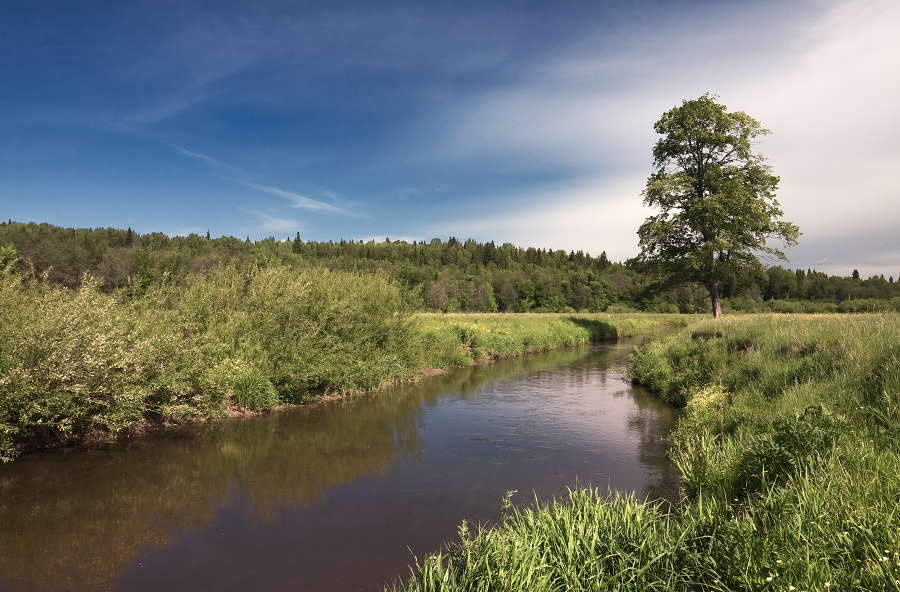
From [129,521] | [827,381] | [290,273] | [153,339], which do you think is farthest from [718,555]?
[290,273]

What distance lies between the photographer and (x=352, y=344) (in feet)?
63.3

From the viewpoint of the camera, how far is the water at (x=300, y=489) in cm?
689

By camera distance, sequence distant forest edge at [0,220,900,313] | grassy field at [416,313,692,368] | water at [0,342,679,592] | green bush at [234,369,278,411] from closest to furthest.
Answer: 1. water at [0,342,679,592]
2. green bush at [234,369,278,411]
3. grassy field at [416,313,692,368]
4. distant forest edge at [0,220,900,313]

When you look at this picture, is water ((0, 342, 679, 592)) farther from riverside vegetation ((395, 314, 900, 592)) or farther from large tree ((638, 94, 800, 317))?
large tree ((638, 94, 800, 317))

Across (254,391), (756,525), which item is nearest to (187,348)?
(254,391)

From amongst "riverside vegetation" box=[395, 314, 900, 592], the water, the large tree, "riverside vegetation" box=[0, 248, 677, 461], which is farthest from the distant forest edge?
"riverside vegetation" box=[395, 314, 900, 592]

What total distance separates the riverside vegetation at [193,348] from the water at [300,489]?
1.02 m

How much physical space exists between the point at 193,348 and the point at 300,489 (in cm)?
548

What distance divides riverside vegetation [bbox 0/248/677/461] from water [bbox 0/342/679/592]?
102 cm

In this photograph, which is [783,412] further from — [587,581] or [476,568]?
[476,568]

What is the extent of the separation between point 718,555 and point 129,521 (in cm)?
892

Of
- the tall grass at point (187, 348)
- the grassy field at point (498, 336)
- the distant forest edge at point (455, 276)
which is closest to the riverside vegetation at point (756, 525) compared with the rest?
the tall grass at point (187, 348)

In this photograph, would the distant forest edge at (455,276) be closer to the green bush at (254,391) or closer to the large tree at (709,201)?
the large tree at (709,201)

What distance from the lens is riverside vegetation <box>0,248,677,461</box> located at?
9.97m
